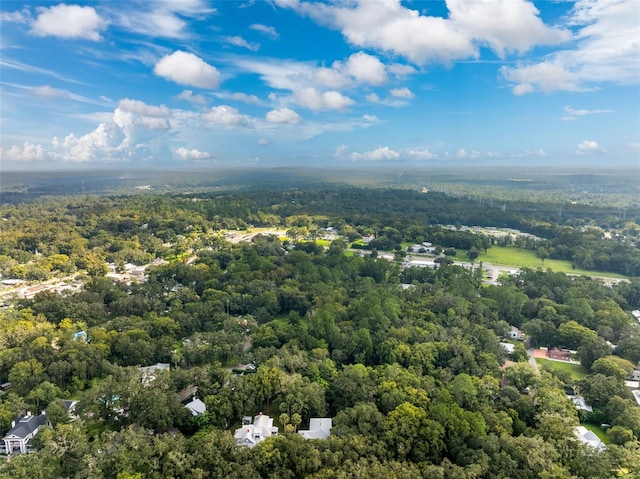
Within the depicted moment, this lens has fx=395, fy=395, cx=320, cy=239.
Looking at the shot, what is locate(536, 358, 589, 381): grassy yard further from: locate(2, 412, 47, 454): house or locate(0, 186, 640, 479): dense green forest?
locate(2, 412, 47, 454): house

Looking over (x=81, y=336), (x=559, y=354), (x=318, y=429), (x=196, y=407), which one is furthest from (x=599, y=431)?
(x=81, y=336)

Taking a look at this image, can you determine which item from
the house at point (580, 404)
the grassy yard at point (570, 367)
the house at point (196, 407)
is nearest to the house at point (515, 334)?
the grassy yard at point (570, 367)

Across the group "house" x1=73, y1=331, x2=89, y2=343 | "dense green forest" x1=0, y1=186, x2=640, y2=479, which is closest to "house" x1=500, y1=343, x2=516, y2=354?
"dense green forest" x1=0, y1=186, x2=640, y2=479

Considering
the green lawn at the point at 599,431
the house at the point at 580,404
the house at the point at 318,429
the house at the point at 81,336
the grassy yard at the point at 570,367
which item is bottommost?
the green lawn at the point at 599,431

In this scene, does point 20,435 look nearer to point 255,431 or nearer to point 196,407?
point 196,407

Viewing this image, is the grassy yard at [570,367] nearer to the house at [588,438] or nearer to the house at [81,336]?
the house at [588,438]
